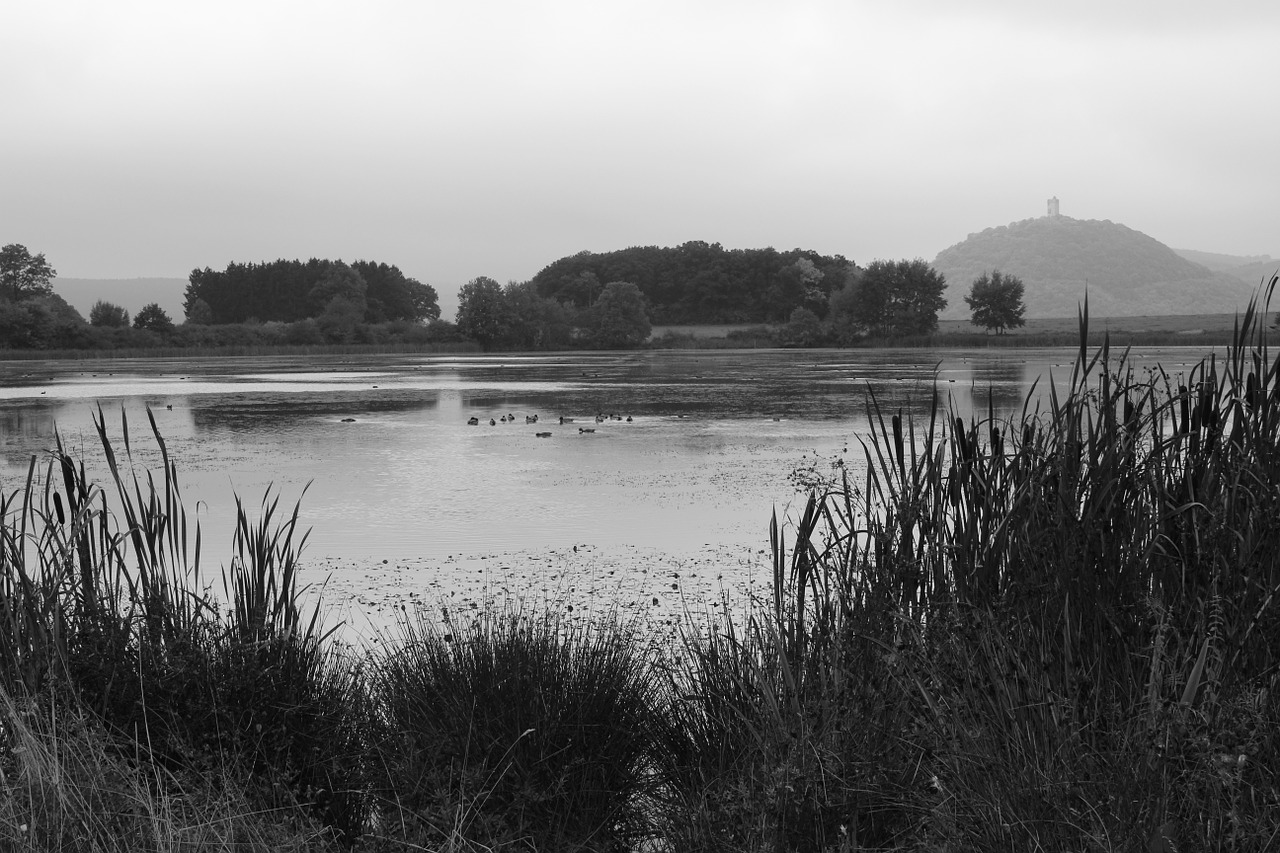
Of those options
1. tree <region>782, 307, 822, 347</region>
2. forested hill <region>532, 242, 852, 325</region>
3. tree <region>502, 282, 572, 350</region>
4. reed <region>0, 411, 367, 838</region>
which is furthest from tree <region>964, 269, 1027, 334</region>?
reed <region>0, 411, 367, 838</region>

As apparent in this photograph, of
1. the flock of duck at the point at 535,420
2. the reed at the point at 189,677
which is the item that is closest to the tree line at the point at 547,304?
the flock of duck at the point at 535,420

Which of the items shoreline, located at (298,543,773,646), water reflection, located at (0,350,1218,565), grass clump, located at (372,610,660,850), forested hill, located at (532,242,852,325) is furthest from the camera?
forested hill, located at (532,242,852,325)

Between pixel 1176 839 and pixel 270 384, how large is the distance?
34.9 meters

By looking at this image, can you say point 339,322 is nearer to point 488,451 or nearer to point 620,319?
point 620,319

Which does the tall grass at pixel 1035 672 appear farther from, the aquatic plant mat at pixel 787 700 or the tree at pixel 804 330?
the tree at pixel 804 330

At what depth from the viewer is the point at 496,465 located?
45.3 feet

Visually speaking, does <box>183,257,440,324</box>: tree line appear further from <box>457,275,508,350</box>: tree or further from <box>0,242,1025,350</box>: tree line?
<box>457,275,508,350</box>: tree

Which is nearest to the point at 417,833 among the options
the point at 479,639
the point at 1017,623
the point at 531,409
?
the point at 479,639

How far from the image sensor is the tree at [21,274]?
88750 millimetres

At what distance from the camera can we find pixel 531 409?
2412cm

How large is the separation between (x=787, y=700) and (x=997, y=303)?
8386 centimetres

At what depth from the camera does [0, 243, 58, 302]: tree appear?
3494 inches

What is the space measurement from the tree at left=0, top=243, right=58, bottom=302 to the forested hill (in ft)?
144

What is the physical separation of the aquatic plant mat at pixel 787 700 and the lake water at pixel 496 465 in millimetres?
646
